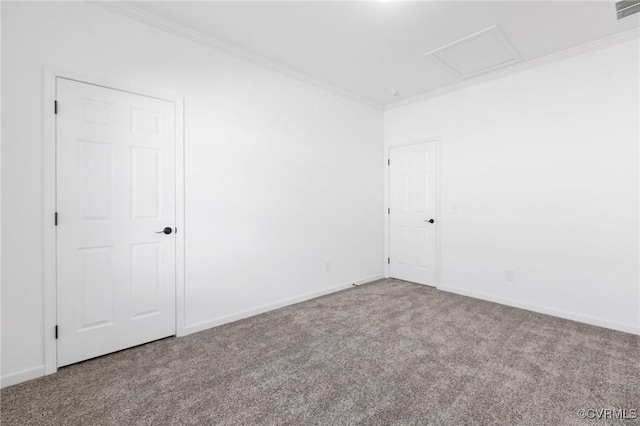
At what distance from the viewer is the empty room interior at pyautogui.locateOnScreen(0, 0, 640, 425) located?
6.49ft

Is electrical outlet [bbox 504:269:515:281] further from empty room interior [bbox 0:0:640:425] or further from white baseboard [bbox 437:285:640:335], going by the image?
white baseboard [bbox 437:285:640:335]

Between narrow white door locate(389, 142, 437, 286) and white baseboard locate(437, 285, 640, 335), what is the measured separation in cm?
46

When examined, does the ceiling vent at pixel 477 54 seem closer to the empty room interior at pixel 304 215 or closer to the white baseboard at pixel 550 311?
the empty room interior at pixel 304 215

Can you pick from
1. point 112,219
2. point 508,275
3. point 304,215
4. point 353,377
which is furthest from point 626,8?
point 112,219

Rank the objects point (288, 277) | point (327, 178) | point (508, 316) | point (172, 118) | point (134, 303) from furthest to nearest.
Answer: point (327, 178) → point (288, 277) → point (508, 316) → point (172, 118) → point (134, 303)

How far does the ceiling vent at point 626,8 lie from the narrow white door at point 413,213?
6.89ft

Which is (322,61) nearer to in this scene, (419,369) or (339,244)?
(339,244)

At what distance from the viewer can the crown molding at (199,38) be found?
2.38 metres

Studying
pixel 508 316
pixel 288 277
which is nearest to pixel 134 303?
pixel 288 277

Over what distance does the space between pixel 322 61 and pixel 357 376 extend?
3.16m

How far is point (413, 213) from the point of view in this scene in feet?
14.8

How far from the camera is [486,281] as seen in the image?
375 cm

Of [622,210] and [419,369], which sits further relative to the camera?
[622,210]

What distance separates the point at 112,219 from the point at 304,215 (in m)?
2.03
